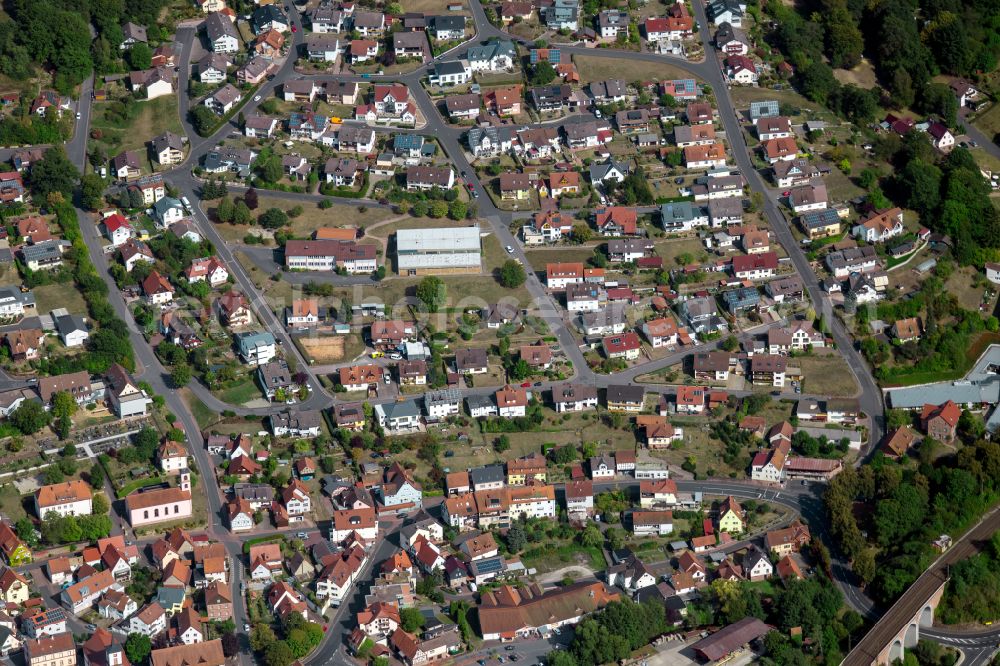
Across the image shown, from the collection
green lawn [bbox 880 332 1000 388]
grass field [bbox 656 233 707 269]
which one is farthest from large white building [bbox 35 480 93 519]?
green lawn [bbox 880 332 1000 388]

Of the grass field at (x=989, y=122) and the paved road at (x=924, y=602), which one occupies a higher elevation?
the grass field at (x=989, y=122)

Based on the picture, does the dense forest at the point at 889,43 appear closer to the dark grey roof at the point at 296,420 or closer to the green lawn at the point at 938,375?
the green lawn at the point at 938,375

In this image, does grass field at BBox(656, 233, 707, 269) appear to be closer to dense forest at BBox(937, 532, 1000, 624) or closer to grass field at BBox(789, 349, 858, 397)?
grass field at BBox(789, 349, 858, 397)

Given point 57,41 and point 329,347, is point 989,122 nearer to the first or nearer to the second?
point 329,347

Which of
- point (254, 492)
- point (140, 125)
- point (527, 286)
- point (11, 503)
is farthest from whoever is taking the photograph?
point (140, 125)

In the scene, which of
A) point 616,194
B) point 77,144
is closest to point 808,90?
point 616,194

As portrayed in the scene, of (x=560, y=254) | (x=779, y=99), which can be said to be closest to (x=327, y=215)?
(x=560, y=254)

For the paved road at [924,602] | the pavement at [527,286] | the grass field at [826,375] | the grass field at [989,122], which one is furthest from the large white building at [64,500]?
the grass field at [989,122]
